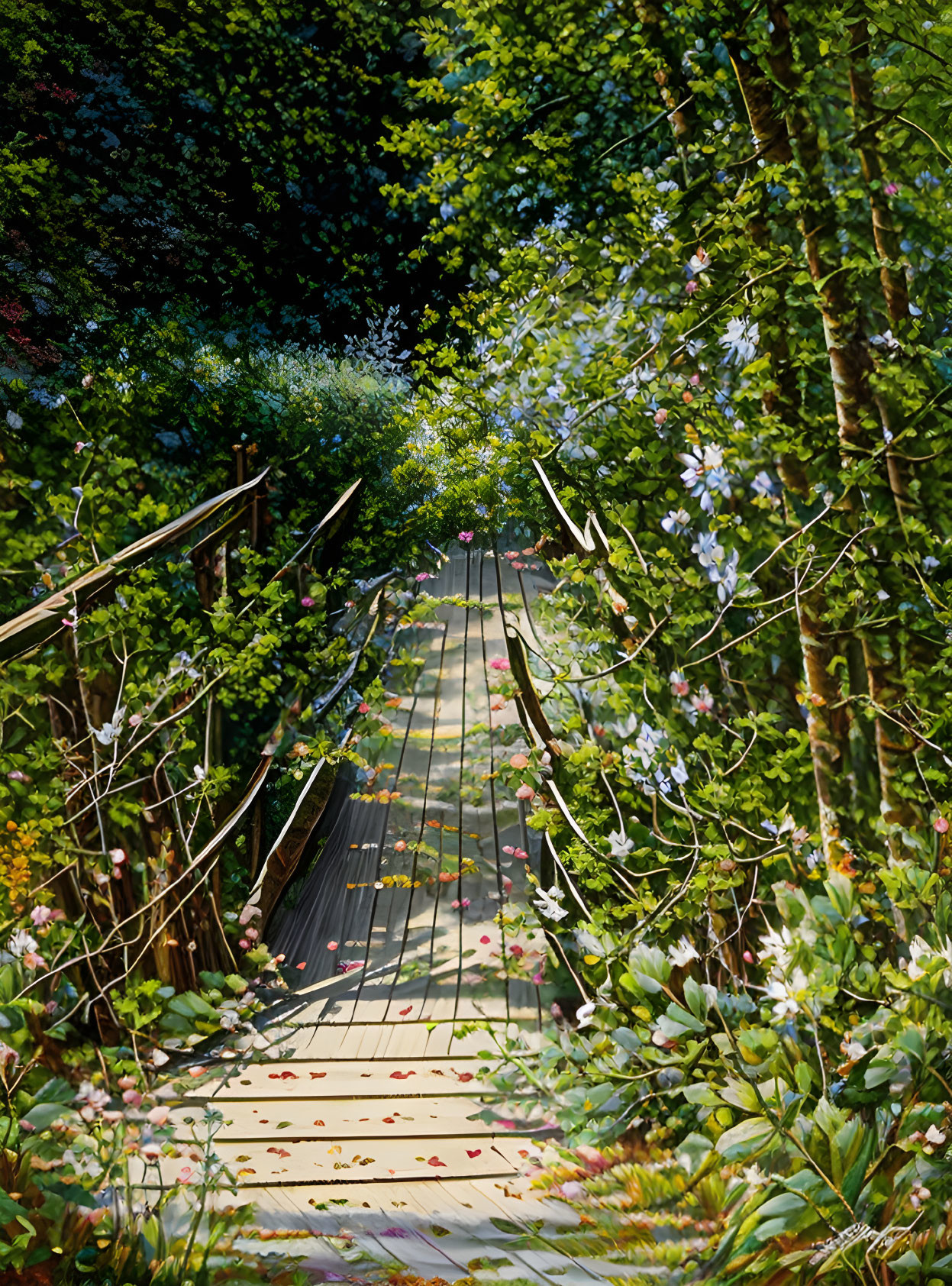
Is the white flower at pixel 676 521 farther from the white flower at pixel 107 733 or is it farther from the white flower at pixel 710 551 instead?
the white flower at pixel 107 733

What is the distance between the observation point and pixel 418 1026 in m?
2.26

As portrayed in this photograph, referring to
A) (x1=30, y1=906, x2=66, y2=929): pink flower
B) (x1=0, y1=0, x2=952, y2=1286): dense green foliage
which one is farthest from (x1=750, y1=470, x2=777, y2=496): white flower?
(x1=30, y1=906, x2=66, y2=929): pink flower

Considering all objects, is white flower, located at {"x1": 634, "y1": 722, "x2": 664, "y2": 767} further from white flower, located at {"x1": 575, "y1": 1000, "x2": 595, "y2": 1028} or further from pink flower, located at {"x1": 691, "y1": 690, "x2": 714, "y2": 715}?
white flower, located at {"x1": 575, "y1": 1000, "x2": 595, "y2": 1028}

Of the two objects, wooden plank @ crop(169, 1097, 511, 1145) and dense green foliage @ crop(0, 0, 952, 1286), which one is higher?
dense green foliage @ crop(0, 0, 952, 1286)

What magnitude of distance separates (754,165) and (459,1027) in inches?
72.2

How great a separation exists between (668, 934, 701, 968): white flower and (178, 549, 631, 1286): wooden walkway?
0.41 m

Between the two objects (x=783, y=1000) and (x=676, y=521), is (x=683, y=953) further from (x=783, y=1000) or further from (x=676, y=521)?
(x=676, y=521)

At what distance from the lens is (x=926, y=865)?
1615mm

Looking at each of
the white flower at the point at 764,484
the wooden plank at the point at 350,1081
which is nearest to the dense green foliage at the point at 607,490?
the white flower at the point at 764,484

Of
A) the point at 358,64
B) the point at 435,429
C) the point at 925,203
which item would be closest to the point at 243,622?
the point at 435,429

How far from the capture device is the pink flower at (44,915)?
1690 mm

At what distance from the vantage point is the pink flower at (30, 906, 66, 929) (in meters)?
1.69

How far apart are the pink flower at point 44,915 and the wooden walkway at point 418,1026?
1.46ft

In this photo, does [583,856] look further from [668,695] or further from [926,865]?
[926,865]
